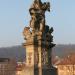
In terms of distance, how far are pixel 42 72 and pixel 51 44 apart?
1.43 meters

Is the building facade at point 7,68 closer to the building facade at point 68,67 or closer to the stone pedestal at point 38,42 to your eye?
the building facade at point 68,67

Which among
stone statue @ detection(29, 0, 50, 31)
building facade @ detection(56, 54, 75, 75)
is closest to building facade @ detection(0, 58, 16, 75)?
building facade @ detection(56, 54, 75, 75)

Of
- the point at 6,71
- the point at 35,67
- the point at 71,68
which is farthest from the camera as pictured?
the point at 6,71

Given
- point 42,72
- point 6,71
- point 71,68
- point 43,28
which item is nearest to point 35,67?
point 42,72

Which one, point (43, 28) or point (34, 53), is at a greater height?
point (43, 28)

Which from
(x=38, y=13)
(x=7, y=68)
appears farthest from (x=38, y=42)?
(x=7, y=68)

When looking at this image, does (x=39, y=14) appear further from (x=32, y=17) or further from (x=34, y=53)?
(x=34, y=53)

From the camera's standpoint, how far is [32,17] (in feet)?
61.3

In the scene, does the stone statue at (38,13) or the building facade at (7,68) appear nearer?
the stone statue at (38,13)

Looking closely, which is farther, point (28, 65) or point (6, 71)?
point (6, 71)

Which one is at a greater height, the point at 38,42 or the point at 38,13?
the point at 38,13

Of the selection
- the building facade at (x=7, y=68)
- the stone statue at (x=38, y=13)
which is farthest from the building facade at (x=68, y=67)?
the stone statue at (x=38, y=13)

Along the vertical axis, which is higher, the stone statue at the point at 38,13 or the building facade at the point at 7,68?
the building facade at the point at 7,68

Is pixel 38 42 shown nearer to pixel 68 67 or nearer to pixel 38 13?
pixel 38 13
